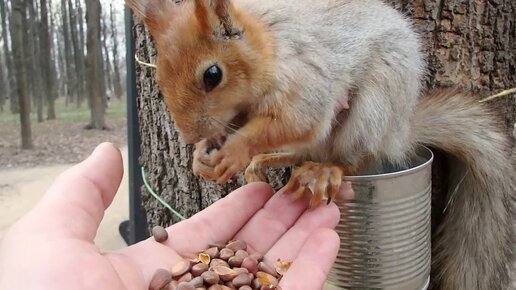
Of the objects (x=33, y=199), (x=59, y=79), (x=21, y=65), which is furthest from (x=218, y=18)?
(x=59, y=79)

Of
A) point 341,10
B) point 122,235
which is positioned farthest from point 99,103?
point 341,10

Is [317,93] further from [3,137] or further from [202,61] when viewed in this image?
[3,137]

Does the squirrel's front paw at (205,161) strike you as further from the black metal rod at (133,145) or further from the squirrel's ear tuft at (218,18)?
the black metal rod at (133,145)

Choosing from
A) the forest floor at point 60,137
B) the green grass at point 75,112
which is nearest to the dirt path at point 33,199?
the forest floor at point 60,137

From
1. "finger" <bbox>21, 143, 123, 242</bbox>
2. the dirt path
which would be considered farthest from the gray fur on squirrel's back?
the dirt path

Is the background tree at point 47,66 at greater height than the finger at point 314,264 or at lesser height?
greater
